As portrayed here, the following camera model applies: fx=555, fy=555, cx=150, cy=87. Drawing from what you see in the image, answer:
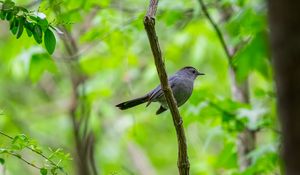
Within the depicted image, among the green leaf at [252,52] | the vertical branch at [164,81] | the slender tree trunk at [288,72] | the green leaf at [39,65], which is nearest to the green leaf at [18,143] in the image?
the vertical branch at [164,81]

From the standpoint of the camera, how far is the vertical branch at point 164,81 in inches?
94.8

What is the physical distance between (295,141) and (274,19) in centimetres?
26

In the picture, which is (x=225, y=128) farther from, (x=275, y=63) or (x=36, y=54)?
(x=275, y=63)

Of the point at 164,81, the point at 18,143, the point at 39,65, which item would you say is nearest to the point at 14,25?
the point at 18,143

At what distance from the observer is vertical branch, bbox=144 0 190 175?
2.41m

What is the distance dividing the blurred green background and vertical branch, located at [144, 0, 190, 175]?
404mm

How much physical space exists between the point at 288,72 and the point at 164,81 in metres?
1.60

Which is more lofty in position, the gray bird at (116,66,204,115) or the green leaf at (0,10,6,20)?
the gray bird at (116,66,204,115)

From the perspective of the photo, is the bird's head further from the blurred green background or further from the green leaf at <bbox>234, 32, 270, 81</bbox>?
the green leaf at <bbox>234, 32, 270, 81</bbox>

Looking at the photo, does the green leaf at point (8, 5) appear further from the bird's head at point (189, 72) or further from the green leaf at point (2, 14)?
the bird's head at point (189, 72)

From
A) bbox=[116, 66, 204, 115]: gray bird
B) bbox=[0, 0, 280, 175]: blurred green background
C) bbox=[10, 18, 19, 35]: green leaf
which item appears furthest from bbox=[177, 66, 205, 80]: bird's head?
bbox=[10, 18, 19, 35]: green leaf

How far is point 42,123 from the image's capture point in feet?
31.4

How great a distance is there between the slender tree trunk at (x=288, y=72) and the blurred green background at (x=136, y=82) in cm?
46

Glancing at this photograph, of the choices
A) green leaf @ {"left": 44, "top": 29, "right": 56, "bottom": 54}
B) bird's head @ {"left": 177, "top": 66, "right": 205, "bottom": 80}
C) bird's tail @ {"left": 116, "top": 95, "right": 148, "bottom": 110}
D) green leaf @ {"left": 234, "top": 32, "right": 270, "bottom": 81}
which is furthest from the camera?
bird's head @ {"left": 177, "top": 66, "right": 205, "bottom": 80}
